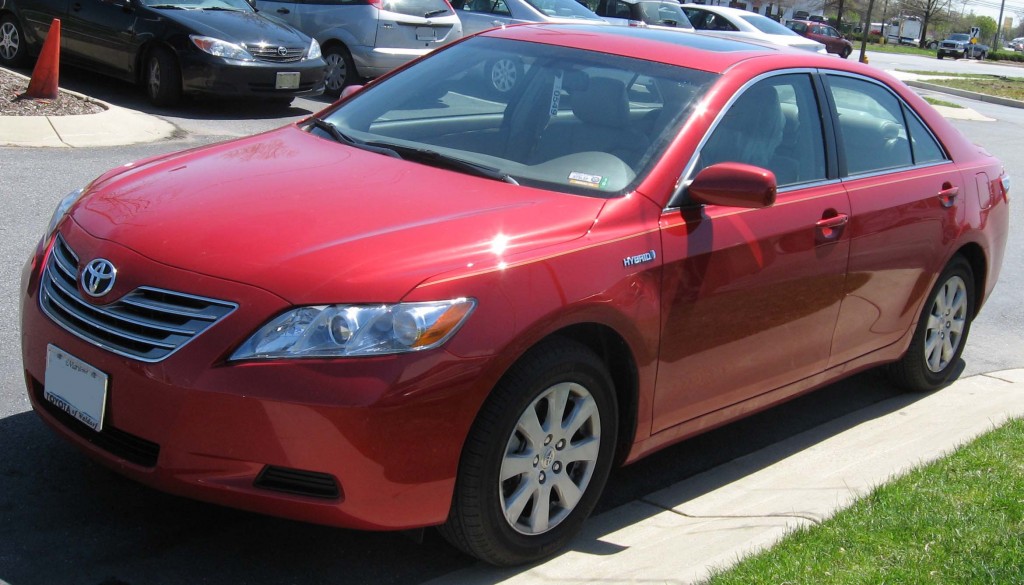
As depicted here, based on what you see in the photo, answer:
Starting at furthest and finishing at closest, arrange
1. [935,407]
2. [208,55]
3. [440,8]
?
1. [440,8]
2. [208,55]
3. [935,407]

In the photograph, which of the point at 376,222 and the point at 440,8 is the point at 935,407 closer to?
the point at 376,222

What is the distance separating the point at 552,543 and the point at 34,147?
7.62m

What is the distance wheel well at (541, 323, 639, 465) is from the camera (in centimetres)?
392

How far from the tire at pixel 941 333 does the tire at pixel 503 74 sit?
2.31 metres

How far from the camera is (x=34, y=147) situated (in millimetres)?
10023

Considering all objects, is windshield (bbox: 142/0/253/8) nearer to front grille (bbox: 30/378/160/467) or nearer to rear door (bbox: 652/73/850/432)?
rear door (bbox: 652/73/850/432)

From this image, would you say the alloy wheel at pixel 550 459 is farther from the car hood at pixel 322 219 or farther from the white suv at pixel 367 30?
the white suv at pixel 367 30

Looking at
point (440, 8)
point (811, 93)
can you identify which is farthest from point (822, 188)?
point (440, 8)

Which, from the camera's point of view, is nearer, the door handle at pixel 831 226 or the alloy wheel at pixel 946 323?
the door handle at pixel 831 226

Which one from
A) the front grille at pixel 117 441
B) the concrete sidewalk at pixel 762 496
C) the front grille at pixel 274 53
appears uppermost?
the front grille at pixel 274 53

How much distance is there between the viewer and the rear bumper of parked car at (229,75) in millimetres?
12422

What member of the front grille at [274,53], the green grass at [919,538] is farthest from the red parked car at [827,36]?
the green grass at [919,538]

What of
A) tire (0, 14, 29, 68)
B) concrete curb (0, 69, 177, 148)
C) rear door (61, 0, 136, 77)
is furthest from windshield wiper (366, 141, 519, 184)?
tire (0, 14, 29, 68)

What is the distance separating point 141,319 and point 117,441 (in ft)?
1.31
